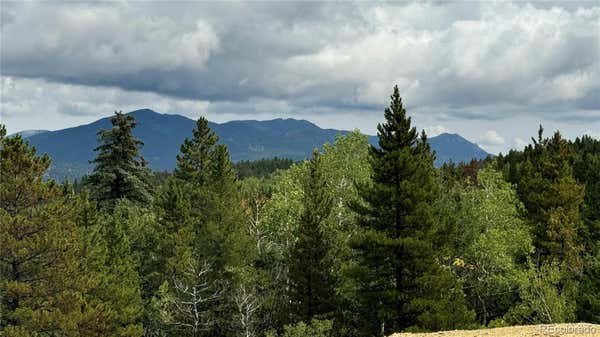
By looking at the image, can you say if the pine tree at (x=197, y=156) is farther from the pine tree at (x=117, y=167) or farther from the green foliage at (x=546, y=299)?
the green foliage at (x=546, y=299)

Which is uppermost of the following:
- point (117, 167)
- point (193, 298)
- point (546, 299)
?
point (117, 167)

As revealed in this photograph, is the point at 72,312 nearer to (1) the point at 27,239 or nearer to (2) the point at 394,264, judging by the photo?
(1) the point at 27,239

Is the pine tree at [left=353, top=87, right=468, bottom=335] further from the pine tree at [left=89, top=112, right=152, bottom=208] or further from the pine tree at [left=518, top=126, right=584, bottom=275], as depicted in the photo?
the pine tree at [left=89, top=112, right=152, bottom=208]

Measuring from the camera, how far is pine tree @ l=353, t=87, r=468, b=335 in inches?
1025

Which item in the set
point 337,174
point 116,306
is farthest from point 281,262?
point 116,306

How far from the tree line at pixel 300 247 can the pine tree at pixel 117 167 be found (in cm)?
16

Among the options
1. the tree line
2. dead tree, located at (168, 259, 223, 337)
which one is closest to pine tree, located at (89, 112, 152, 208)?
the tree line

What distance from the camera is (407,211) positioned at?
26734mm

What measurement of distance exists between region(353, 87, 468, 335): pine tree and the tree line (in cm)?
7

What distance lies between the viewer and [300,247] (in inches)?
1248

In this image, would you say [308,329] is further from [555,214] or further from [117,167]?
[117,167]

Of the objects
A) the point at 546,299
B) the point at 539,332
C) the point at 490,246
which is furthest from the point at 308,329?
the point at 490,246

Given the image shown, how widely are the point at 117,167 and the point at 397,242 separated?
3368cm

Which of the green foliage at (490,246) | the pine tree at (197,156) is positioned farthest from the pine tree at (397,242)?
the pine tree at (197,156)
